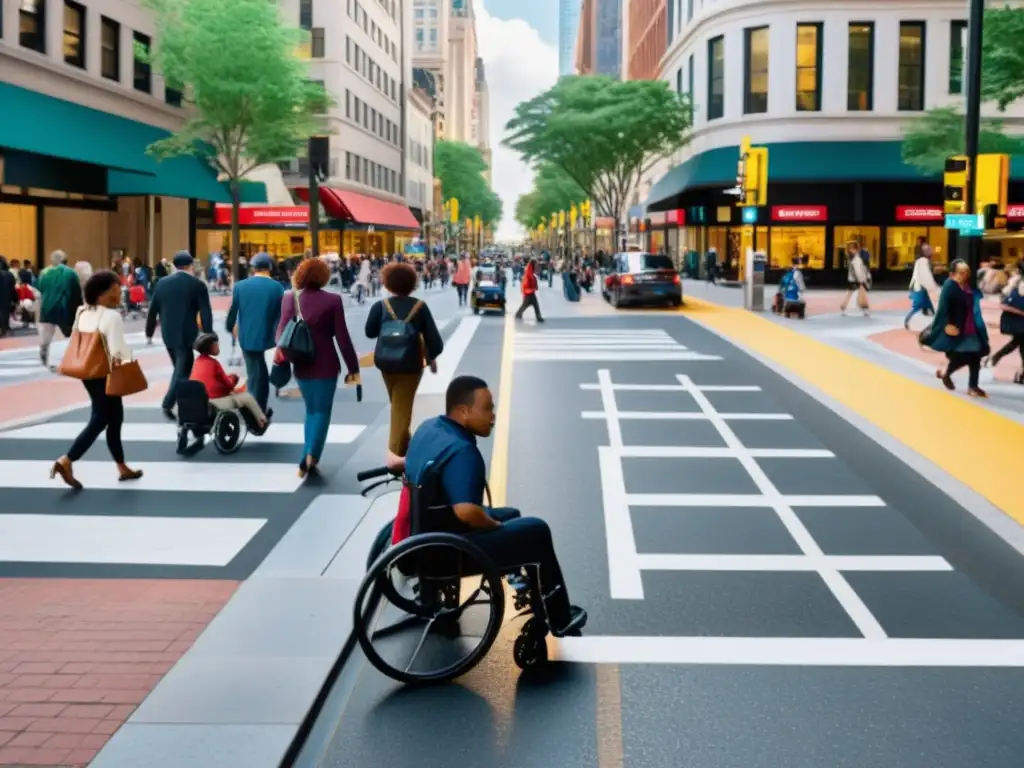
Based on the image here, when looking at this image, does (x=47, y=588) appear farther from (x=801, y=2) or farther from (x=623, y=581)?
(x=801, y=2)

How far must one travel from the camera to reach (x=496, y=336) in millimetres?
27750

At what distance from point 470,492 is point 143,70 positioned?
41.7 metres

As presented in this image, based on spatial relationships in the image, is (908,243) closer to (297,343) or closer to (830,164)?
(830,164)

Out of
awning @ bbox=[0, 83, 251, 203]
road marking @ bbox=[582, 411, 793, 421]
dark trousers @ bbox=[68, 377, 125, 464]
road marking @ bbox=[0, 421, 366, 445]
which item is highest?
awning @ bbox=[0, 83, 251, 203]

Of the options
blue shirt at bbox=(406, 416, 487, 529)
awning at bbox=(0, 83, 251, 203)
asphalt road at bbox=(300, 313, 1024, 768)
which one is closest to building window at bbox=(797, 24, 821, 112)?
awning at bbox=(0, 83, 251, 203)

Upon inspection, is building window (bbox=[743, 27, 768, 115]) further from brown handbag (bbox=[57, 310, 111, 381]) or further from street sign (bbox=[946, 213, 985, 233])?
brown handbag (bbox=[57, 310, 111, 381])

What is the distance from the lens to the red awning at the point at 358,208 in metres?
68.2

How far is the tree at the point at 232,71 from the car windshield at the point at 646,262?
12583 millimetres

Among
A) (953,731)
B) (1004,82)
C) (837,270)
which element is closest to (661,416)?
(953,731)

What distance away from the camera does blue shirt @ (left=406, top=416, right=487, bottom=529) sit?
5.49 m

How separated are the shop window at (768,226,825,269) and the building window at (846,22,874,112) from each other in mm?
5233

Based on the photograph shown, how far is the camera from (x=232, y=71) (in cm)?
4416

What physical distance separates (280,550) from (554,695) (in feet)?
9.57

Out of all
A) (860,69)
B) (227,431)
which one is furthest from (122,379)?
(860,69)
